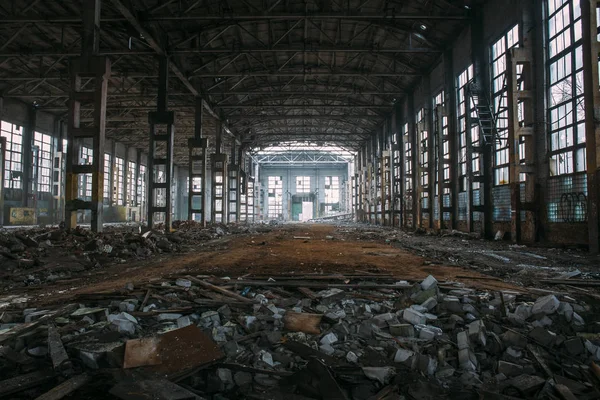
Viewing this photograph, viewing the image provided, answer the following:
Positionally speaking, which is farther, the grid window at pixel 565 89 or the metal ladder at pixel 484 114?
the metal ladder at pixel 484 114

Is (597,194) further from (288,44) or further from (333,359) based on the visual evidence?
(288,44)

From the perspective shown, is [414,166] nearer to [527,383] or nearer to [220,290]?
[220,290]

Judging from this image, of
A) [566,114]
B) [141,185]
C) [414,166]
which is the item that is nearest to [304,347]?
[566,114]

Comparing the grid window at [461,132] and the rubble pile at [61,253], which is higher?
the grid window at [461,132]

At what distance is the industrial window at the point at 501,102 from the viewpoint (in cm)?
1178

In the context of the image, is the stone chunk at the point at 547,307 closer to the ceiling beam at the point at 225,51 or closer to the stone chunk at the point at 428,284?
the stone chunk at the point at 428,284

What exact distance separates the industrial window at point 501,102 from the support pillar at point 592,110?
4.20m

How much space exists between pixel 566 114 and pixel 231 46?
45.8ft

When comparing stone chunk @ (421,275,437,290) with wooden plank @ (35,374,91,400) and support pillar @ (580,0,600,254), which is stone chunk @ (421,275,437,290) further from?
support pillar @ (580,0,600,254)

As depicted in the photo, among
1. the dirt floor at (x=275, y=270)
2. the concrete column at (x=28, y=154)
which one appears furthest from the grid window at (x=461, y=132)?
the concrete column at (x=28, y=154)

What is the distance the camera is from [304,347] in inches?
100.0

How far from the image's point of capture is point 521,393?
212 cm

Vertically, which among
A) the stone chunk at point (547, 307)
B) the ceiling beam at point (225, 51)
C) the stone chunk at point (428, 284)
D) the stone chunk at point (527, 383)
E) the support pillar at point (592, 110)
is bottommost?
the stone chunk at point (527, 383)

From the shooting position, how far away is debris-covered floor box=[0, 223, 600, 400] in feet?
6.94
